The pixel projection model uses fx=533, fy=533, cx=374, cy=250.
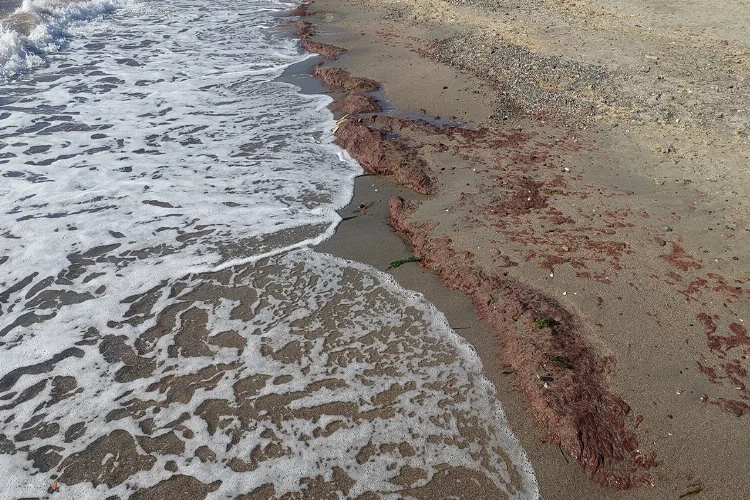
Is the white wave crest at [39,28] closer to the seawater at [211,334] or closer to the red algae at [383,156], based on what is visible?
the seawater at [211,334]

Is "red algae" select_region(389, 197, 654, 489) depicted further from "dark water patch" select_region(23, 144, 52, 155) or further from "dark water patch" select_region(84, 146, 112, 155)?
"dark water patch" select_region(23, 144, 52, 155)

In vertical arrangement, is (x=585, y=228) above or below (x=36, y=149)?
below

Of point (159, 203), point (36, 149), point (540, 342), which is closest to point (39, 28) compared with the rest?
point (36, 149)

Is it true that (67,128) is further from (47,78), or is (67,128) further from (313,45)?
(313,45)

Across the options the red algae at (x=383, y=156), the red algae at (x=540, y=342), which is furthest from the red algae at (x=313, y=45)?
the red algae at (x=540, y=342)

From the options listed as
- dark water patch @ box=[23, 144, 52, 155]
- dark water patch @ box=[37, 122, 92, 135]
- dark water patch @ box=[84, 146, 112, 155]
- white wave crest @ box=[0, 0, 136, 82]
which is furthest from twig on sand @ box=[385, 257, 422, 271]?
white wave crest @ box=[0, 0, 136, 82]
